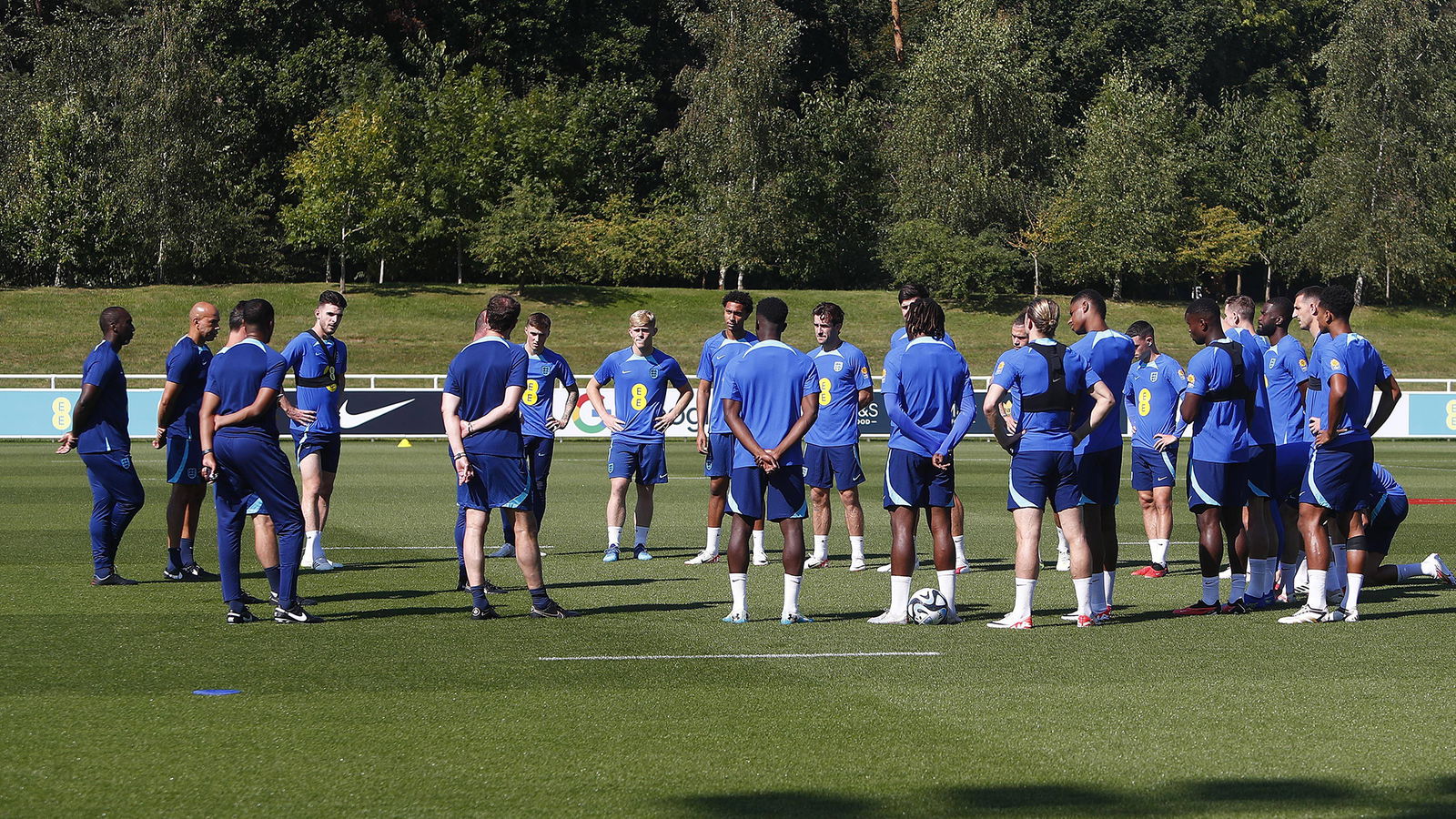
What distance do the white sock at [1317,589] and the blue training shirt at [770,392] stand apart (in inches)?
133

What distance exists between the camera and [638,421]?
13.8 meters

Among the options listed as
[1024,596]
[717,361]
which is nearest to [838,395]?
[717,361]

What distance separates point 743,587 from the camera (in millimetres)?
9484

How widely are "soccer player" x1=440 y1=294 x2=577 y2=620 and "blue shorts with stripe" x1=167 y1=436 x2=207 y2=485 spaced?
316cm

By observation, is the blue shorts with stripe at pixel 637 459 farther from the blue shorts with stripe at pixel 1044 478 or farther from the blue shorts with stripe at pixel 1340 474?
the blue shorts with stripe at pixel 1340 474

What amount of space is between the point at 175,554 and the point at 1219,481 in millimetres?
7796

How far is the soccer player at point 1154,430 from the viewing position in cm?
1259

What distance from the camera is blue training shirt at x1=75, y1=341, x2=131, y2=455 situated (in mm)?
11148

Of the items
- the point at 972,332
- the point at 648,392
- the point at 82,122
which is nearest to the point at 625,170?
the point at 972,332

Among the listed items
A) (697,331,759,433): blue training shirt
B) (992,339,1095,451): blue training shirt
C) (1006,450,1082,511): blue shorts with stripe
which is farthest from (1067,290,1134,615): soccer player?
(697,331,759,433): blue training shirt

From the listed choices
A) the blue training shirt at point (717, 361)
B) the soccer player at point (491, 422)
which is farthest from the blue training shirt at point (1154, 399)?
the soccer player at point (491, 422)

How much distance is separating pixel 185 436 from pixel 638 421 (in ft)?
13.3

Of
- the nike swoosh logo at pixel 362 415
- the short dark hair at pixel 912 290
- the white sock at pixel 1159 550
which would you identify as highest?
the short dark hair at pixel 912 290

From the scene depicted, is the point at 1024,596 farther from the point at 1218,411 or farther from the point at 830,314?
the point at 830,314
